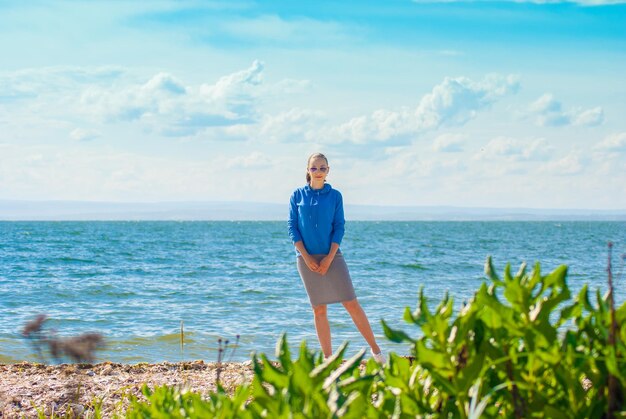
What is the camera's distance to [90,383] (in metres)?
6.54

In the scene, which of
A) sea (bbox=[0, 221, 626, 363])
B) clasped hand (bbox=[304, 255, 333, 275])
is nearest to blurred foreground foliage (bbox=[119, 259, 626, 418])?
sea (bbox=[0, 221, 626, 363])

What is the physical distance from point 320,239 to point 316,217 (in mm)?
188

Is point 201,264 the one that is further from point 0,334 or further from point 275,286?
point 0,334

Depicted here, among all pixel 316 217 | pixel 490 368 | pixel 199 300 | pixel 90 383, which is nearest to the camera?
pixel 490 368

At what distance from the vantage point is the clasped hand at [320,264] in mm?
6633

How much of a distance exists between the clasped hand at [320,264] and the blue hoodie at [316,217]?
0.10m

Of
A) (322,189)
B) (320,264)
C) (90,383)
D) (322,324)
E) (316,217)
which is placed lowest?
(90,383)

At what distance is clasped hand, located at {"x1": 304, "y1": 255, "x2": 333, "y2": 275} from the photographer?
6.63m

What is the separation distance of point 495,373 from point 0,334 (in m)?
12.4

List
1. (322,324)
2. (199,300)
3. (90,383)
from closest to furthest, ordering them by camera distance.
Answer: (90,383) < (322,324) < (199,300)

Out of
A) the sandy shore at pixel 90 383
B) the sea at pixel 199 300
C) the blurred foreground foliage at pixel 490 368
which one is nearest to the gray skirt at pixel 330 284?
the sea at pixel 199 300

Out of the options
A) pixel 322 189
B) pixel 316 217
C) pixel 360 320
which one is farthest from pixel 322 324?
pixel 322 189

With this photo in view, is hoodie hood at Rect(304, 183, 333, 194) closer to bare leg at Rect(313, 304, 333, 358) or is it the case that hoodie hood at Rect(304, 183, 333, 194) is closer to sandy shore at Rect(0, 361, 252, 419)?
bare leg at Rect(313, 304, 333, 358)

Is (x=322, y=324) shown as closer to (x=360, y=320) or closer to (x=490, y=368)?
(x=360, y=320)
